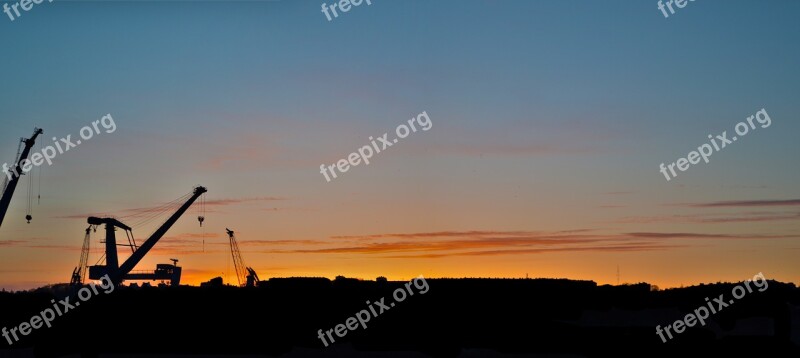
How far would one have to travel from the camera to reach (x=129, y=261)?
134m

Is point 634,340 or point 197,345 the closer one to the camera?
point 197,345

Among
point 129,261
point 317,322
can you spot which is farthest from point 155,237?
point 317,322

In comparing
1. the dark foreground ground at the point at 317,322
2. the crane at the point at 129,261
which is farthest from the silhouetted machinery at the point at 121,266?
the dark foreground ground at the point at 317,322

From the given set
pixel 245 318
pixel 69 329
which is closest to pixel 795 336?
pixel 245 318

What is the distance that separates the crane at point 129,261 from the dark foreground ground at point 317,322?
96464mm

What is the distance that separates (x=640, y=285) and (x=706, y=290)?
232 centimetres

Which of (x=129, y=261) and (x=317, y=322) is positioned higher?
(x=129, y=261)

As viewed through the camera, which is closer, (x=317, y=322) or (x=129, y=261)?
(x=317, y=322)

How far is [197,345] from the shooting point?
68.7 feet

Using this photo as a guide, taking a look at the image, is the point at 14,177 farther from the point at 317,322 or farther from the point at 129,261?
the point at 317,322

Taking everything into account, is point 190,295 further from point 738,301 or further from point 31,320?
point 738,301

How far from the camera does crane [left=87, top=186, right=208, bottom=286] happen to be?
12050 centimetres

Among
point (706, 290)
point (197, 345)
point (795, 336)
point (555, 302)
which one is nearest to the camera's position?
point (197, 345)

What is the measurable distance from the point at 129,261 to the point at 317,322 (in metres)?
121
